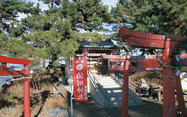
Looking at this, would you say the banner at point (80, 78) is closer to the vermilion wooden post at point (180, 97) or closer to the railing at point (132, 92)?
the vermilion wooden post at point (180, 97)

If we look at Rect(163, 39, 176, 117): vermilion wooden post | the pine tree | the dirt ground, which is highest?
the pine tree

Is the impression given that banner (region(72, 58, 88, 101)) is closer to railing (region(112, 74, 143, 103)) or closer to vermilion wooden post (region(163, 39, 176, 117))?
vermilion wooden post (region(163, 39, 176, 117))

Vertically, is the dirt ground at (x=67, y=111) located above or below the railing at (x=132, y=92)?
below

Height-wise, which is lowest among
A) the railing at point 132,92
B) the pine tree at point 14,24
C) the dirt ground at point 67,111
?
the dirt ground at point 67,111

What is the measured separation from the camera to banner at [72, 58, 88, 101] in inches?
299

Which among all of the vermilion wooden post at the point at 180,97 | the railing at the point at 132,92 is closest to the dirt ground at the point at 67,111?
the railing at the point at 132,92

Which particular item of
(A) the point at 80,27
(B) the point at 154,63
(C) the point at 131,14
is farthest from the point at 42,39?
(C) the point at 131,14

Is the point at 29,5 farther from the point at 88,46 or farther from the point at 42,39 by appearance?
the point at 88,46

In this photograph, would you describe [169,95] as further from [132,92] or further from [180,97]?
[132,92]

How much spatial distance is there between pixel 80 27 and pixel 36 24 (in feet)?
12.1

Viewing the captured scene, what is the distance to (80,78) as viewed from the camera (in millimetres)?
7758

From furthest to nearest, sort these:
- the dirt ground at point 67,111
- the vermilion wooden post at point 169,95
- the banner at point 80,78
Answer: the dirt ground at point 67,111
the banner at point 80,78
the vermilion wooden post at point 169,95

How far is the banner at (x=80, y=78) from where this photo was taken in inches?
299

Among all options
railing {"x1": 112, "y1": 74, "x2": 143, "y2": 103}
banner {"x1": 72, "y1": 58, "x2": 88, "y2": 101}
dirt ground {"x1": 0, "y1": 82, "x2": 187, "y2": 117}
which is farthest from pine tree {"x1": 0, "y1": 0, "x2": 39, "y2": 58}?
railing {"x1": 112, "y1": 74, "x2": 143, "y2": 103}
